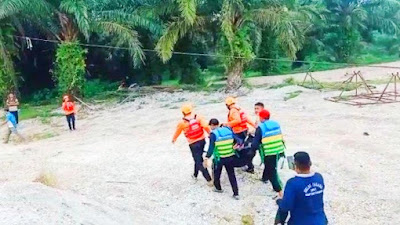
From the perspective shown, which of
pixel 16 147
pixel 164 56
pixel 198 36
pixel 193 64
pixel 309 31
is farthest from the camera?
pixel 309 31

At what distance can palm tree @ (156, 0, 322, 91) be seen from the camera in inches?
798

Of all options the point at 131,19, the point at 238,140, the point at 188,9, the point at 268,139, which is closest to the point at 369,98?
the point at 188,9

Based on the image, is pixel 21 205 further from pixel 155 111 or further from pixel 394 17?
pixel 394 17

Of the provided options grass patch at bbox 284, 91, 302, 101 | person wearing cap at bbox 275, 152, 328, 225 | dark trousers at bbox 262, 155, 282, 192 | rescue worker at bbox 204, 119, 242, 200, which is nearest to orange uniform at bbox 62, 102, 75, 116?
grass patch at bbox 284, 91, 302, 101

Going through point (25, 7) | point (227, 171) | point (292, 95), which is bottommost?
point (292, 95)

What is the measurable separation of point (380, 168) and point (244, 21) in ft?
36.4

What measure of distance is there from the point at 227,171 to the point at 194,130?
0.87 metres

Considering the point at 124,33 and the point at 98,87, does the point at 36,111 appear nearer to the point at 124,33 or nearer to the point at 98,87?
the point at 124,33

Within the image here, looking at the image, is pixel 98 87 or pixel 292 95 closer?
pixel 292 95

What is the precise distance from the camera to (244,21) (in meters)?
20.9

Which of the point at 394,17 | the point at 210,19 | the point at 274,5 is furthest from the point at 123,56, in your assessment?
the point at 394,17

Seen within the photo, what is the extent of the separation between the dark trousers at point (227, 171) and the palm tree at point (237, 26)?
1113 cm

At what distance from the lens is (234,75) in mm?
21641

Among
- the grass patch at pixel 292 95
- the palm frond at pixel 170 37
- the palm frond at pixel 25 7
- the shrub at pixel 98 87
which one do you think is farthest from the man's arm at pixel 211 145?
the shrub at pixel 98 87
